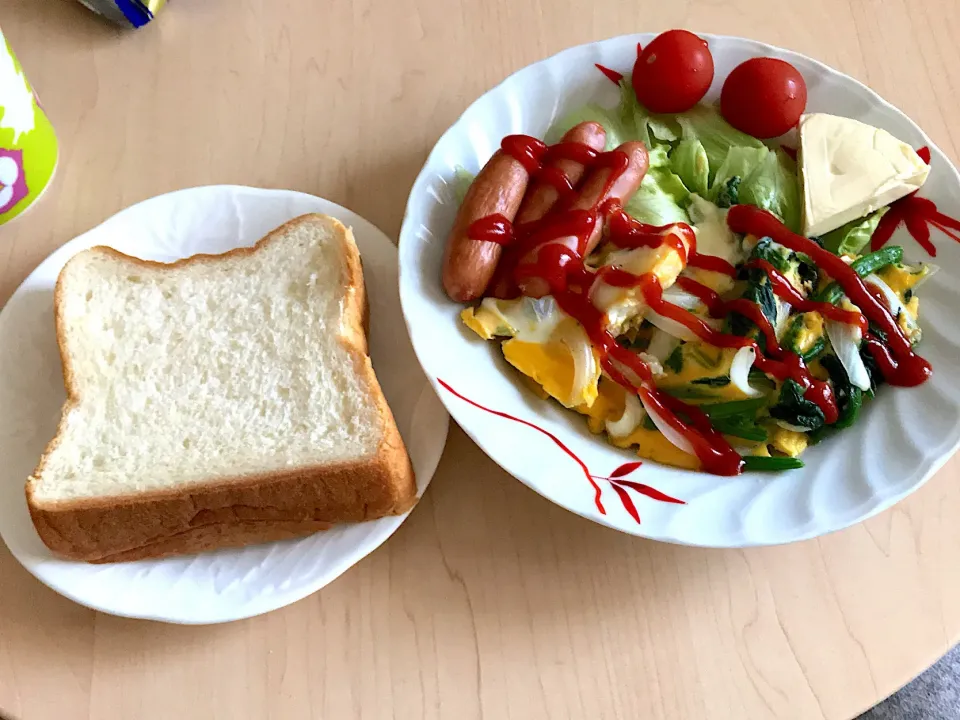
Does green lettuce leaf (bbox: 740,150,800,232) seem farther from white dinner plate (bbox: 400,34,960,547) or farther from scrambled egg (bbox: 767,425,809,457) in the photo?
scrambled egg (bbox: 767,425,809,457)

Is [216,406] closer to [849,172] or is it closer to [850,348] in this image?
[850,348]

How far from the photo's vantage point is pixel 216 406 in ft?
4.17

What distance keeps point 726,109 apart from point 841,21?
58 cm

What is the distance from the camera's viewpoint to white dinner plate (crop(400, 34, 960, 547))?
1094 millimetres

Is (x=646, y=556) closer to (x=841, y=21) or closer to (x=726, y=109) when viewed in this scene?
(x=726, y=109)

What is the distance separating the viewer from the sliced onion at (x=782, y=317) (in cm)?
126

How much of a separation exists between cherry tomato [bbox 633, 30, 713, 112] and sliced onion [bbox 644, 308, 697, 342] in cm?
46

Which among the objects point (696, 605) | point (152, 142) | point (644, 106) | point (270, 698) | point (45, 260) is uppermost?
point (644, 106)

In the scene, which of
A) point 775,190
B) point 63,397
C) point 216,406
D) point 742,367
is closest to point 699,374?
point 742,367

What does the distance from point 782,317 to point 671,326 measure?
192 millimetres

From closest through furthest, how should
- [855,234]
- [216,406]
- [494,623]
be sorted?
[494,623]
[216,406]
[855,234]

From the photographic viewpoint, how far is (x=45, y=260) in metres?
1.39

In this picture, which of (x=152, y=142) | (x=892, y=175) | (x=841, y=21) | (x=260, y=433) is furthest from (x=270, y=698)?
(x=841, y=21)

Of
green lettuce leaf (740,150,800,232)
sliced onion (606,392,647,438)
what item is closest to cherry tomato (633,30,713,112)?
green lettuce leaf (740,150,800,232)
